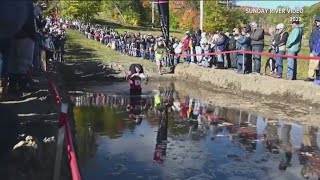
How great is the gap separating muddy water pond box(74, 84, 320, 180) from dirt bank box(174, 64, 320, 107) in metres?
1.60

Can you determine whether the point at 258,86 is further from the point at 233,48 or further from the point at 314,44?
the point at 233,48

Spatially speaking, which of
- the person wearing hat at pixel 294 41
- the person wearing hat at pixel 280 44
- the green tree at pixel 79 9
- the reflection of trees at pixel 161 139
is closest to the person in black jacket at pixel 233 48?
the person wearing hat at pixel 280 44

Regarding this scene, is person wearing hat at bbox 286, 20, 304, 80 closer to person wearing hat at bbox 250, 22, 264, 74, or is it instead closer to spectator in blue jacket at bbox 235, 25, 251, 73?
person wearing hat at bbox 250, 22, 264, 74

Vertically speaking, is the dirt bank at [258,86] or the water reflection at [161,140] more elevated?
the dirt bank at [258,86]

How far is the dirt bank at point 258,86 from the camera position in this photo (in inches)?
475

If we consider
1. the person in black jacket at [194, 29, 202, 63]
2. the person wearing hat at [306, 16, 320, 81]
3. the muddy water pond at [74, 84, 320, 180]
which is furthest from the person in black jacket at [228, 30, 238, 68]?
the muddy water pond at [74, 84, 320, 180]

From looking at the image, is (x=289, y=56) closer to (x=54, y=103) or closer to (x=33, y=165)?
(x=54, y=103)

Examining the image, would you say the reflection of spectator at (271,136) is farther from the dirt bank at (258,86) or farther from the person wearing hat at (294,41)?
the person wearing hat at (294,41)

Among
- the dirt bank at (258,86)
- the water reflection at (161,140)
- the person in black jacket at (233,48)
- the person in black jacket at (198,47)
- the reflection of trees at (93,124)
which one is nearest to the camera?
the water reflection at (161,140)

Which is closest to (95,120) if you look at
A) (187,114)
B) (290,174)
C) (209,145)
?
(187,114)

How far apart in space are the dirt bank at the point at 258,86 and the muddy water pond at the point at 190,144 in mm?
1600

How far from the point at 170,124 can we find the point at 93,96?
4.74 meters

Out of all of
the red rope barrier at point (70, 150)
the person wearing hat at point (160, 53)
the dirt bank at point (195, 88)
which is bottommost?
the dirt bank at point (195, 88)

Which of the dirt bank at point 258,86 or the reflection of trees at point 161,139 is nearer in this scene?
the reflection of trees at point 161,139
